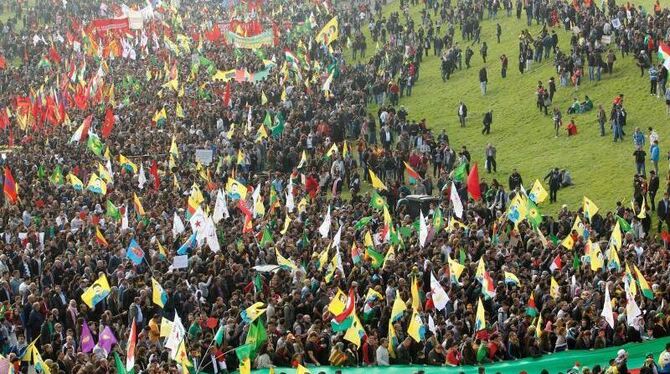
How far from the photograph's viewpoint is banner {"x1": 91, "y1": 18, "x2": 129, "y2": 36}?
74.6 m

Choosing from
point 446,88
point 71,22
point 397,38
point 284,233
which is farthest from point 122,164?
point 71,22

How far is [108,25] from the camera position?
75.4m

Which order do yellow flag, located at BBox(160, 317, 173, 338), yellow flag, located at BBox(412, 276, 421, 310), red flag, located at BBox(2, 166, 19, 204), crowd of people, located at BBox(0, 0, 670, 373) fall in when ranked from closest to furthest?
yellow flag, located at BBox(160, 317, 173, 338) → crowd of people, located at BBox(0, 0, 670, 373) → yellow flag, located at BBox(412, 276, 421, 310) → red flag, located at BBox(2, 166, 19, 204)

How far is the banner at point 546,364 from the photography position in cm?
2523

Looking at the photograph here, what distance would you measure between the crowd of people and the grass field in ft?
2.57

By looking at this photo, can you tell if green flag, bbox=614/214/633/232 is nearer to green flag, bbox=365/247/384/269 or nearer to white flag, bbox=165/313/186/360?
green flag, bbox=365/247/384/269

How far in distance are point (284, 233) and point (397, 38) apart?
3580 centimetres

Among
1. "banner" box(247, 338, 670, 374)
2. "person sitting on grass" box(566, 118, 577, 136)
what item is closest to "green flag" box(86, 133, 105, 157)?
"person sitting on grass" box(566, 118, 577, 136)

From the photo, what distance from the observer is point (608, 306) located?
26.4 metres

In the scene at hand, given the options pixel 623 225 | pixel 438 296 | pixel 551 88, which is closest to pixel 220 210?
pixel 623 225

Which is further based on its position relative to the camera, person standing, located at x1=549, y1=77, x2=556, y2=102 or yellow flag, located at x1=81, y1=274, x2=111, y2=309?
person standing, located at x1=549, y1=77, x2=556, y2=102

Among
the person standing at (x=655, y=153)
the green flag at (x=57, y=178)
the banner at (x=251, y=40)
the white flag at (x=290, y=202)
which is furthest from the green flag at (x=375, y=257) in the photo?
the banner at (x=251, y=40)

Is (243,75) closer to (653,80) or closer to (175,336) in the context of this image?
(653,80)

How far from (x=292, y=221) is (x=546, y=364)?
1372 centimetres
